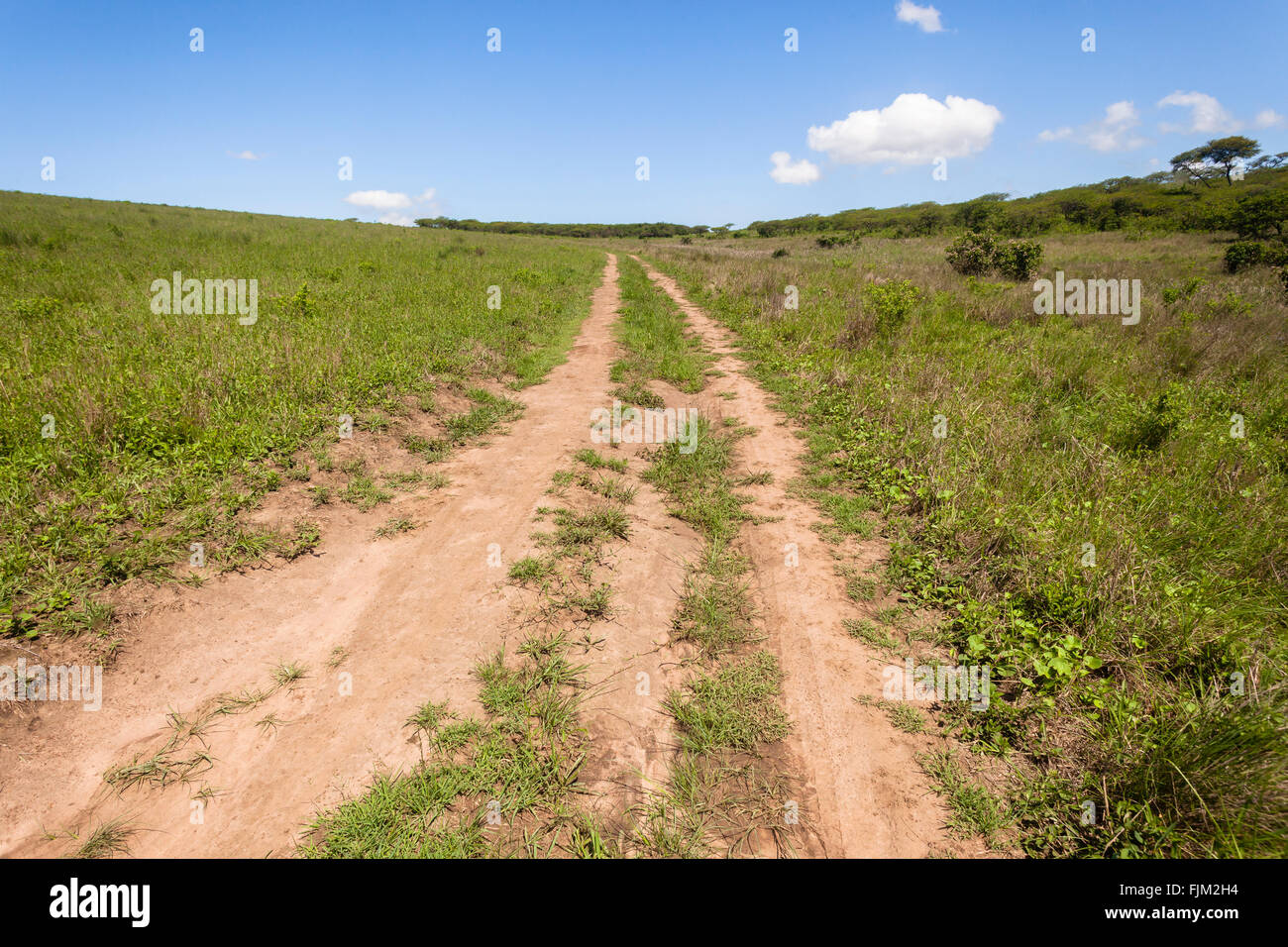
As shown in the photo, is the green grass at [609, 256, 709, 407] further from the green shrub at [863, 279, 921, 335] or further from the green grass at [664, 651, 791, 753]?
the green grass at [664, 651, 791, 753]

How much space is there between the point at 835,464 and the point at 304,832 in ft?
19.1

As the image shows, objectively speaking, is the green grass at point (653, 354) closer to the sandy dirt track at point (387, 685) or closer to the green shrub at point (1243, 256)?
the sandy dirt track at point (387, 685)

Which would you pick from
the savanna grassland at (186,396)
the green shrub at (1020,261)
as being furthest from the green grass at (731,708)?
the green shrub at (1020,261)

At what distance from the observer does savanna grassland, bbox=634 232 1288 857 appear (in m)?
2.49

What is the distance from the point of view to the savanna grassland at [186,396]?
387 centimetres

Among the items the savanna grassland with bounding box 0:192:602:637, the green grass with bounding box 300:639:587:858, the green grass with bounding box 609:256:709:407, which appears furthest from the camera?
the green grass with bounding box 609:256:709:407

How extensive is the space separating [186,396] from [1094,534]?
346 inches

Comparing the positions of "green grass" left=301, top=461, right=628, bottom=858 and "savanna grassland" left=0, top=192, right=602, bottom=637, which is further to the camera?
"savanna grassland" left=0, top=192, right=602, bottom=637

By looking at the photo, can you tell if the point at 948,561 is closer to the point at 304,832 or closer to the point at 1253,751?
the point at 1253,751

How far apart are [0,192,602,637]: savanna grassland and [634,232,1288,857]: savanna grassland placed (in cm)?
537

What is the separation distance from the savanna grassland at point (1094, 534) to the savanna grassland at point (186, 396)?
5.37 meters

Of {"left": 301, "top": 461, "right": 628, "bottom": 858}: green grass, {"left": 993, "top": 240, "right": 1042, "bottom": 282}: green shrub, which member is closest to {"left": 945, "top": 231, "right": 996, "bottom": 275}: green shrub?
{"left": 993, "top": 240, "right": 1042, "bottom": 282}: green shrub

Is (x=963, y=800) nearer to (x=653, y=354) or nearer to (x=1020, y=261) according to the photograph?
(x=653, y=354)
